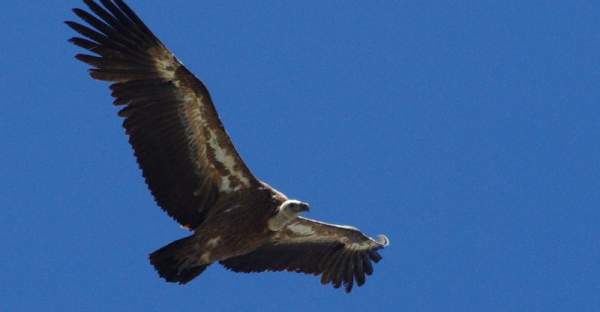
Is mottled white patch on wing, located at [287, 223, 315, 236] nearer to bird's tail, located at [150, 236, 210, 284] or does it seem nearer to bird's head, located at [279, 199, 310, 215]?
bird's head, located at [279, 199, 310, 215]

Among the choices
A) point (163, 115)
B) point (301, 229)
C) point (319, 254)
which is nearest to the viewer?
point (163, 115)

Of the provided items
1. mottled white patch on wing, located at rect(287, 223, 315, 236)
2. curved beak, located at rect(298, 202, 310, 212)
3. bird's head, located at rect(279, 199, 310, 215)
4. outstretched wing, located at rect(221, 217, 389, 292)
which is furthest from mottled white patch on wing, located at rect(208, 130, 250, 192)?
mottled white patch on wing, located at rect(287, 223, 315, 236)

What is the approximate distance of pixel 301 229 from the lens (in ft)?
68.2

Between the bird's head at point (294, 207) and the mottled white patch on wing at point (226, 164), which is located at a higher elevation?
the mottled white patch on wing at point (226, 164)

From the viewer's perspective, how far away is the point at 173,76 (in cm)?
1883

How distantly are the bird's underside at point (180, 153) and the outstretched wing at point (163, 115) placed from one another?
0.01m

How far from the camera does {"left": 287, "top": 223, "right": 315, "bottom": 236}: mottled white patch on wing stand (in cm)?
2064

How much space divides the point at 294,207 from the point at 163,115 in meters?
2.19

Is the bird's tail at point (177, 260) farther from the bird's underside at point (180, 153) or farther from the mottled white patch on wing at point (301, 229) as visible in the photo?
the mottled white patch on wing at point (301, 229)

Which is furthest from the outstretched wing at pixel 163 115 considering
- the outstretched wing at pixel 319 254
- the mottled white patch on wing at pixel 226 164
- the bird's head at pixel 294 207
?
the outstretched wing at pixel 319 254

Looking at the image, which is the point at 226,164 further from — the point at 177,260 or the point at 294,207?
the point at 177,260

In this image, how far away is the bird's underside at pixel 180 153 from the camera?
18.6 m

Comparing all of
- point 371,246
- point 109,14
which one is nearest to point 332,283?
point 371,246

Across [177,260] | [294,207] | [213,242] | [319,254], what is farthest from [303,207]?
[319,254]
